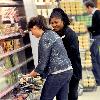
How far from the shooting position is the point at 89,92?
7.97 metres

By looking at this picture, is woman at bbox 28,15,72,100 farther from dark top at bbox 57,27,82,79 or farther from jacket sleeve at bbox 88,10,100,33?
jacket sleeve at bbox 88,10,100,33

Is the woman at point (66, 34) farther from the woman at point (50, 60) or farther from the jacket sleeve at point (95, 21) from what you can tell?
the jacket sleeve at point (95, 21)

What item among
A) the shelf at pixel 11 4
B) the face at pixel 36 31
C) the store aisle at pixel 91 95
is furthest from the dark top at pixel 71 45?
the store aisle at pixel 91 95

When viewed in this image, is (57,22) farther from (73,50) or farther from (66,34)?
(73,50)

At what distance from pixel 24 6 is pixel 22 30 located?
0.42m

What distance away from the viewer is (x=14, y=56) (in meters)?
5.93

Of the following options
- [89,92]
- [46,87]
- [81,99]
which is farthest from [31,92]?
[89,92]

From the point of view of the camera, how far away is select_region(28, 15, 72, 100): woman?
4.37 metres

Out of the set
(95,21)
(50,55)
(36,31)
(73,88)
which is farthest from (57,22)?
Answer: (95,21)

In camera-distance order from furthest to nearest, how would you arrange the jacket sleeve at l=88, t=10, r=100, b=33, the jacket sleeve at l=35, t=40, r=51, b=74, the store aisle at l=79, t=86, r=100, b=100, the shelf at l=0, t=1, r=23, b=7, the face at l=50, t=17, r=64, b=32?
1. the jacket sleeve at l=88, t=10, r=100, b=33
2. the store aisle at l=79, t=86, r=100, b=100
3. the shelf at l=0, t=1, r=23, b=7
4. the face at l=50, t=17, r=64, b=32
5. the jacket sleeve at l=35, t=40, r=51, b=74

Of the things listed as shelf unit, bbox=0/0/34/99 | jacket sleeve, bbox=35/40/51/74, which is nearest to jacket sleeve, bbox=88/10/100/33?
shelf unit, bbox=0/0/34/99

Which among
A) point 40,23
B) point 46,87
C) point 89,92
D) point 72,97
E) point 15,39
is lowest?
point 89,92

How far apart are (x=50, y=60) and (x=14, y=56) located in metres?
1.60

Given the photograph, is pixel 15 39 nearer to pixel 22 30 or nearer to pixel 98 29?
pixel 22 30
